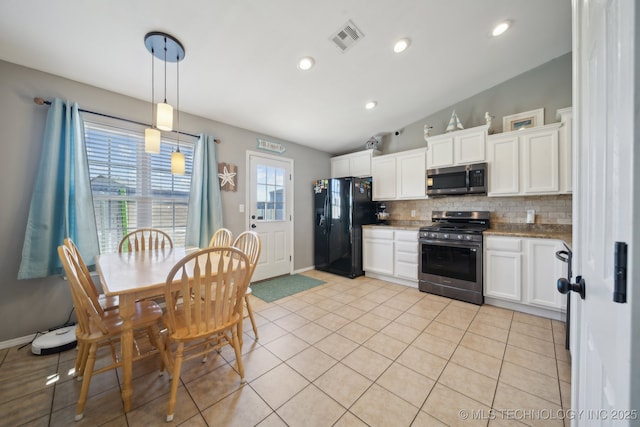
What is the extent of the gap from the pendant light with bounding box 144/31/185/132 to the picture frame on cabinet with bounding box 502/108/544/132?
3.79 metres

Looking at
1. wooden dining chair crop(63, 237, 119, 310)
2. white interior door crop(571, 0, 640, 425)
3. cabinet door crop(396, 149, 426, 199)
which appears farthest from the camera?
cabinet door crop(396, 149, 426, 199)

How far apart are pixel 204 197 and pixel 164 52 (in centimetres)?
151

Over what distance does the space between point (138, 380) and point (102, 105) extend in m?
2.55

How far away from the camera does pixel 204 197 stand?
2.88 meters

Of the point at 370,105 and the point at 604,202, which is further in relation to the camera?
the point at 370,105

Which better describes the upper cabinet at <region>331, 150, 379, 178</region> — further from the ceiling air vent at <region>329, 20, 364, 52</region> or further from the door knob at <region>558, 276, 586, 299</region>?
the door knob at <region>558, 276, 586, 299</region>

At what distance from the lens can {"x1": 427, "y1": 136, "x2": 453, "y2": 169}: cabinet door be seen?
3.19 meters

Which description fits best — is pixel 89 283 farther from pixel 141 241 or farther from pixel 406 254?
pixel 406 254

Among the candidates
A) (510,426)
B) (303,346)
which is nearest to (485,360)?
(510,426)

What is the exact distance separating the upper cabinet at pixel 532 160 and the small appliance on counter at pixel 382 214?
5.25 ft

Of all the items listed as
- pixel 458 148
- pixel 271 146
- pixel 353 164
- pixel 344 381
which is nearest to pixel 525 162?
pixel 458 148

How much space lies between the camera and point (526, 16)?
209 centimetres

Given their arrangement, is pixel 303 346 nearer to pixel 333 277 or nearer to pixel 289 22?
pixel 333 277

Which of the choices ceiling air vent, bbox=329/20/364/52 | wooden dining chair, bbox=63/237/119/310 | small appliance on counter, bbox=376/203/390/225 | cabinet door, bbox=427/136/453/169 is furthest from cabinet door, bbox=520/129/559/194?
wooden dining chair, bbox=63/237/119/310
